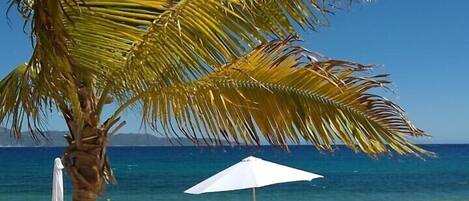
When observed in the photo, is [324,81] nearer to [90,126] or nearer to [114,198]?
[90,126]

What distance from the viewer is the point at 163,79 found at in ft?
12.7

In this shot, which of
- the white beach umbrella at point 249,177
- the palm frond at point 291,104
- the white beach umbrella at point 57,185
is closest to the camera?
the palm frond at point 291,104

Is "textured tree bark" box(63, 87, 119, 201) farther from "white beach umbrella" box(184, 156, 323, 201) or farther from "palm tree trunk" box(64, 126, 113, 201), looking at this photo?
"white beach umbrella" box(184, 156, 323, 201)

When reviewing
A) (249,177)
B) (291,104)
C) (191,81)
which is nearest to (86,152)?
(191,81)

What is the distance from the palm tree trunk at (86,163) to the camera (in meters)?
4.41

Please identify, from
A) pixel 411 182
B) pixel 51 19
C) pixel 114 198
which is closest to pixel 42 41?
pixel 51 19

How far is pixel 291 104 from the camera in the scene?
4445 millimetres

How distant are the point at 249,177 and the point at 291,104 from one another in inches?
197

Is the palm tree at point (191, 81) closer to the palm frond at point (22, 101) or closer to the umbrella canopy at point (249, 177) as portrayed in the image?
the palm frond at point (22, 101)

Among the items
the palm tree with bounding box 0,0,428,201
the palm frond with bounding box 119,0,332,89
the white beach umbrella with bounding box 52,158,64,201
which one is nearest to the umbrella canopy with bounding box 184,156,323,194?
the white beach umbrella with bounding box 52,158,64,201

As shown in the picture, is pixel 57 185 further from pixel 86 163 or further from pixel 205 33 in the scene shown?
pixel 205 33

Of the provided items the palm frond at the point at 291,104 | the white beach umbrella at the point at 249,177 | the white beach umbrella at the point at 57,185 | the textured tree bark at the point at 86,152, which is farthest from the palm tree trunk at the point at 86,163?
Answer: the white beach umbrella at the point at 57,185

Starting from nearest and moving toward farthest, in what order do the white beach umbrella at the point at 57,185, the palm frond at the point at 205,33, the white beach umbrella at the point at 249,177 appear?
the palm frond at the point at 205,33
the white beach umbrella at the point at 249,177
the white beach umbrella at the point at 57,185

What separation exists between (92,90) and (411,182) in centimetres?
3511
